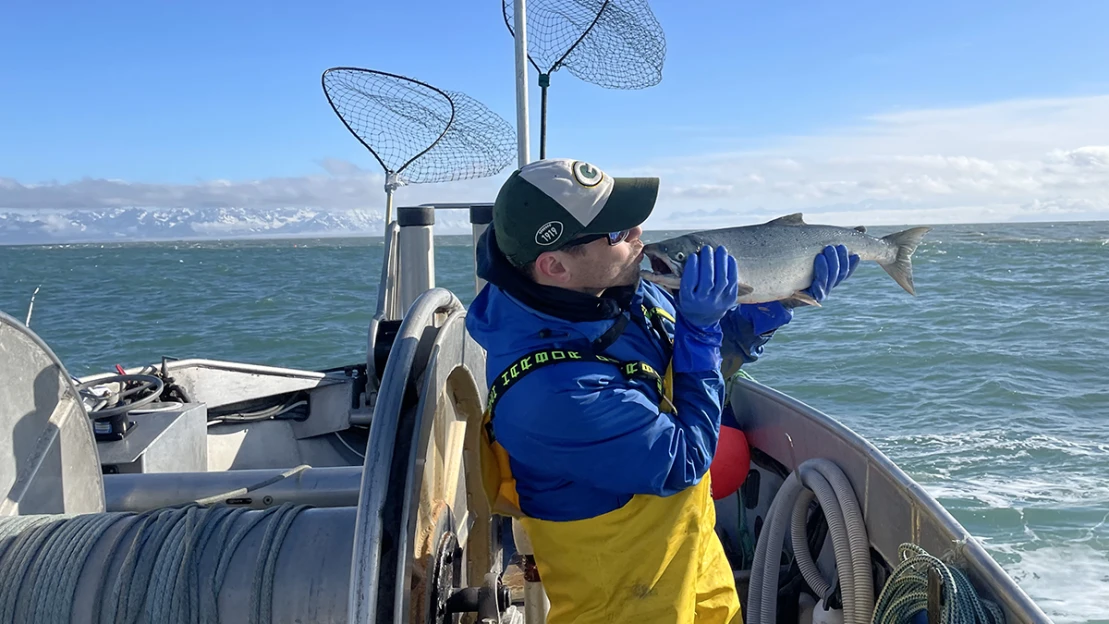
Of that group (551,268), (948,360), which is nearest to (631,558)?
(551,268)

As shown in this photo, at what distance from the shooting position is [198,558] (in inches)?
99.6

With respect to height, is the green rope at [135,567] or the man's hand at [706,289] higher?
the man's hand at [706,289]

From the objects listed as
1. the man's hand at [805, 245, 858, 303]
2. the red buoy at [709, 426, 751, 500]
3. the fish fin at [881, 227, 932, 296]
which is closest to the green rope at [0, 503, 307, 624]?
the man's hand at [805, 245, 858, 303]

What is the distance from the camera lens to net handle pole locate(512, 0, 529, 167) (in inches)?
195

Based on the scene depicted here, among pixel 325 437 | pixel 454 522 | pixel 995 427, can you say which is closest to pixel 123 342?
pixel 325 437

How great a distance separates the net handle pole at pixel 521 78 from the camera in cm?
494

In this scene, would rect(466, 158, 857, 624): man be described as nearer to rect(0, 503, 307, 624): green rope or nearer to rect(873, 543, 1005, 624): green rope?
rect(873, 543, 1005, 624): green rope

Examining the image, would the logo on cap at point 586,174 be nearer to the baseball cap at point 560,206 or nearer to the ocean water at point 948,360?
the baseball cap at point 560,206

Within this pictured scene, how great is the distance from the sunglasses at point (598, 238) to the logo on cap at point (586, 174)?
149 millimetres

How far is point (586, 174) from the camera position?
7.69ft

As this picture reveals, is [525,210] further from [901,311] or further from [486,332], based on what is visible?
[901,311]

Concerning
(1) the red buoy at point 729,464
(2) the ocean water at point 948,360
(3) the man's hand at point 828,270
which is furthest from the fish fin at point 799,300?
(2) the ocean water at point 948,360

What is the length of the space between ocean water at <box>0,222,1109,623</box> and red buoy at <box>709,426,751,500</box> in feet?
14.2

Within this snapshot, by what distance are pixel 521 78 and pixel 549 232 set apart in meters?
2.94
